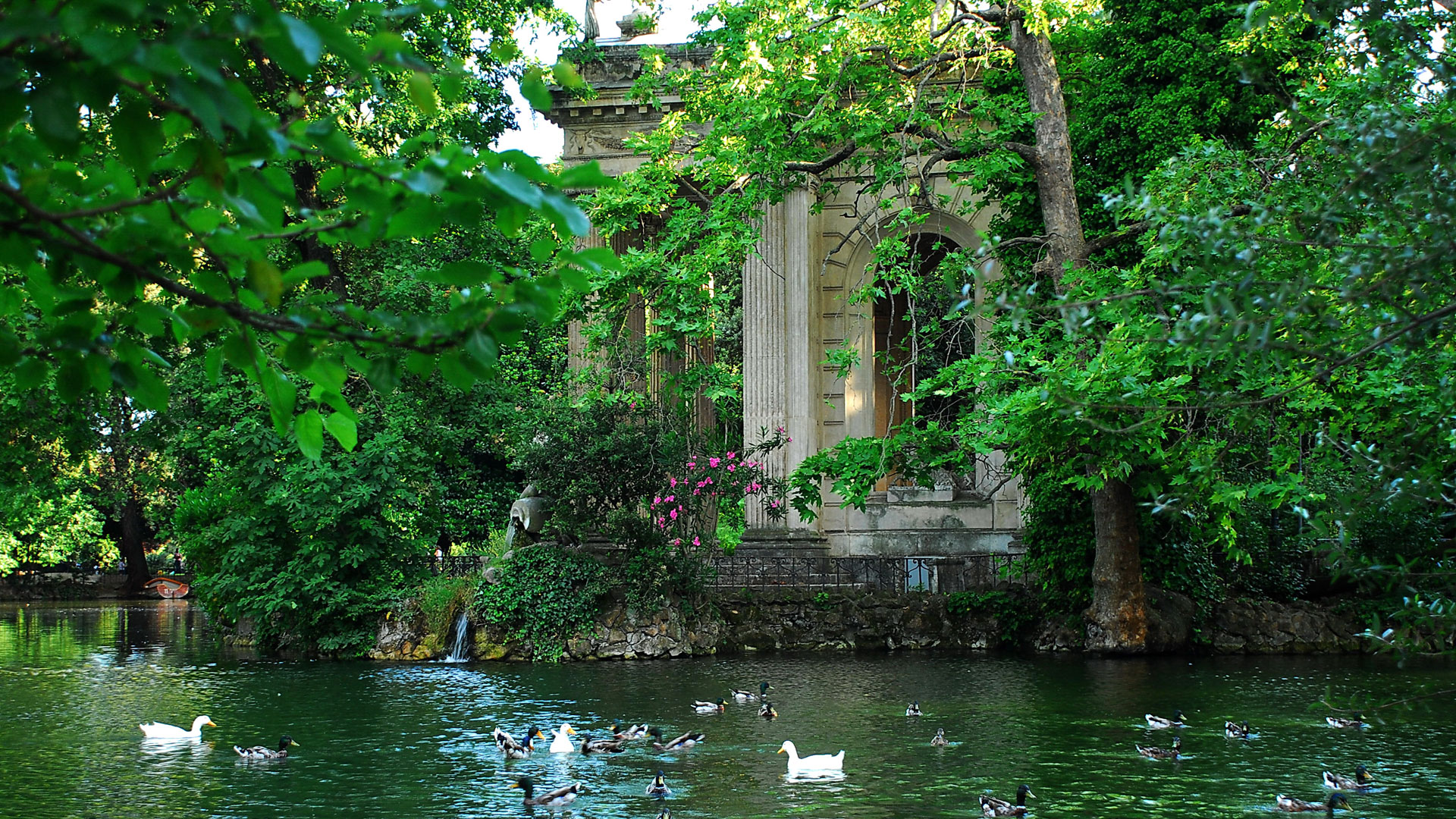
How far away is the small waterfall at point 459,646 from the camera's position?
21891 mm

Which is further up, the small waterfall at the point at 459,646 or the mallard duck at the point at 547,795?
the small waterfall at the point at 459,646

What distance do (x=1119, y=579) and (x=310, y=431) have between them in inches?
745

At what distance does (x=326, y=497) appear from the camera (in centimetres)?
2220

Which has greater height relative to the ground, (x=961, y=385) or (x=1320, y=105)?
(x=1320, y=105)

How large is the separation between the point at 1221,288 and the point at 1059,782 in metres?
7.29

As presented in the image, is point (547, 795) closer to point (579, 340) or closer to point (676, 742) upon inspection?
point (676, 742)

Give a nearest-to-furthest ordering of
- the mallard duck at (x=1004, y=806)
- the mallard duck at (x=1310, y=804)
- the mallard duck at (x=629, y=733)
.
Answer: the mallard duck at (x=1004, y=806)
the mallard duck at (x=1310, y=804)
the mallard duck at (x=629, y=733)

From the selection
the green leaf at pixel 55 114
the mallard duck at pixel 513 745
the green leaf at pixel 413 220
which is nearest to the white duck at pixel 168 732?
the mallard duck at pixel 513 745

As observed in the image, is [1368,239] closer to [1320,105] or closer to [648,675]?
[1320,105]

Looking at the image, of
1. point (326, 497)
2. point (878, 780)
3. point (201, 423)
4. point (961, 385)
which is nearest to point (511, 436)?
point (326, 497)

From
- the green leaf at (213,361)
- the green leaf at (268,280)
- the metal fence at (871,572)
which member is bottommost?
the metal fence at (871,572)

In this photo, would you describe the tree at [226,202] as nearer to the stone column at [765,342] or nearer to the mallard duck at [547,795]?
the mallard duck at [547,795]

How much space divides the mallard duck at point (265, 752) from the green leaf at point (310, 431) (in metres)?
10.2

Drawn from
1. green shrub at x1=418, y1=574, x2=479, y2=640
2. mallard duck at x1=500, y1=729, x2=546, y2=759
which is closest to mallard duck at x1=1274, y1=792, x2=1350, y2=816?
mallard duck at x1=500, y1=729, x2=546, y2=759
